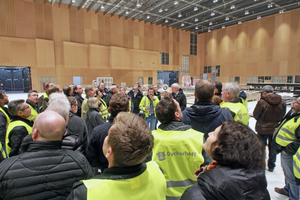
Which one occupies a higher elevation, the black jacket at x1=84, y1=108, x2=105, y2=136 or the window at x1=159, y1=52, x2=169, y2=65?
the window at x1=159, y1=52, x2=169, y2=65

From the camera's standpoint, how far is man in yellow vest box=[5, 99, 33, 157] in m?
1.97

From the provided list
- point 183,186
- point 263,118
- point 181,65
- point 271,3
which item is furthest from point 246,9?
point 183,186

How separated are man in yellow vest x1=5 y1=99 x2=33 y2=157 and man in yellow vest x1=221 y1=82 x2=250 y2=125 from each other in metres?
2.85

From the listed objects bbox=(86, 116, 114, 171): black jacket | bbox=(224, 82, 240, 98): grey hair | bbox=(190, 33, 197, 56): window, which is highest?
bbox=(190, 33, 197, 56): window

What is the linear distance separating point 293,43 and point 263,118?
21738mm

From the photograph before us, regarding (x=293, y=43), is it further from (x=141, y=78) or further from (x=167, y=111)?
(x=167, y=111)

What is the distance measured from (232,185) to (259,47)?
25.6 m

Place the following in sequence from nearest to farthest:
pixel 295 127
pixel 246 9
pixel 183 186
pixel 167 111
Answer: pixel 183 186
pixel 167 111
pixel 295 127
pixel 246 9

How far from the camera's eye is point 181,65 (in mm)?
26250

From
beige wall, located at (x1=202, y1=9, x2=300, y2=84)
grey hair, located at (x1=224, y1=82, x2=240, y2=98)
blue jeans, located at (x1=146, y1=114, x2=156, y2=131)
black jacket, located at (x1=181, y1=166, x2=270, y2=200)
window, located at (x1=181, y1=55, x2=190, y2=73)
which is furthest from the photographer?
window, located at (x1=181, y1=55, x2=190, y2=73)

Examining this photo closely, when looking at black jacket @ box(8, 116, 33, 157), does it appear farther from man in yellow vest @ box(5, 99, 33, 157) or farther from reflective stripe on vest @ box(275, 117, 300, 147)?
reflective stripe on vest @ box(275, 117, 300, 147)

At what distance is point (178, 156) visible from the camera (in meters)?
1.53

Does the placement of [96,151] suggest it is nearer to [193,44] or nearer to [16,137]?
[16,137]

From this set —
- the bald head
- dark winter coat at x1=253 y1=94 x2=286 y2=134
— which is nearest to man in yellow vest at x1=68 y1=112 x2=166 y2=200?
the bald head
